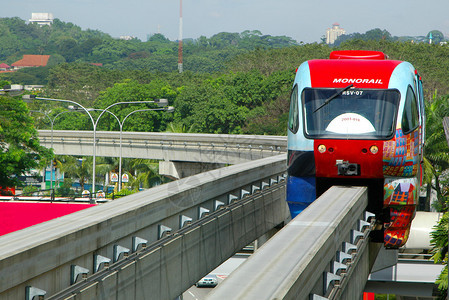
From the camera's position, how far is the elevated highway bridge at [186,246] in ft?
20.9

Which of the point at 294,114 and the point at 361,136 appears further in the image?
the point at 294,114

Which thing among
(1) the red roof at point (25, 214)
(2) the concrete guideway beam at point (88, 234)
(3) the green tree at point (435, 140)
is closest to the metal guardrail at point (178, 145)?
(3) the green tree at point (435, 140)

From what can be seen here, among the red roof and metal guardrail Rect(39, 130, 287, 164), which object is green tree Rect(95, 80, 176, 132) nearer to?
metal guardrail Rect(39, 130, 287, 164)

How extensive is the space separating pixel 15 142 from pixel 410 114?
27.8 metres

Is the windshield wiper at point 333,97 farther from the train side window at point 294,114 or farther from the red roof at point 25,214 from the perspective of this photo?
the red roof at point 25,214

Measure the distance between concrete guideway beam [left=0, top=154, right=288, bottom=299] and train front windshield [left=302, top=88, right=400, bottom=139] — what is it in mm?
2148

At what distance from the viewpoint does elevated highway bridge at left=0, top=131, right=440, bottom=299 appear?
637 cm

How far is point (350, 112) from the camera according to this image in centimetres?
1223

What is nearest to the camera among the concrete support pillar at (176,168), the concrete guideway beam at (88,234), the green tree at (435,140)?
the concrete guideway beam at (88,234)

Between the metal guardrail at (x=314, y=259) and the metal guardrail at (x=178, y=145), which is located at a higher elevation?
the metal guardrail at (x=314, y=259)

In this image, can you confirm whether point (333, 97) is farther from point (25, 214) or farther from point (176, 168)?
point (176, 168)

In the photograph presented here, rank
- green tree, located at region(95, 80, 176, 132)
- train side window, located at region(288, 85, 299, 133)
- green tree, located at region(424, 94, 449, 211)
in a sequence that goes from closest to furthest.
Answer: train side window, located at region(288, 85, 299, 133) → green tree, located at region(424, 94, 449, 211) → green tree, located at region(95, 80, 176, 132)

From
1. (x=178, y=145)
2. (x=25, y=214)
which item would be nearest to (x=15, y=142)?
(x=178, y=145)

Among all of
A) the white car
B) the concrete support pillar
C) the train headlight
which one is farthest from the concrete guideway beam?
the concrete support pillar
